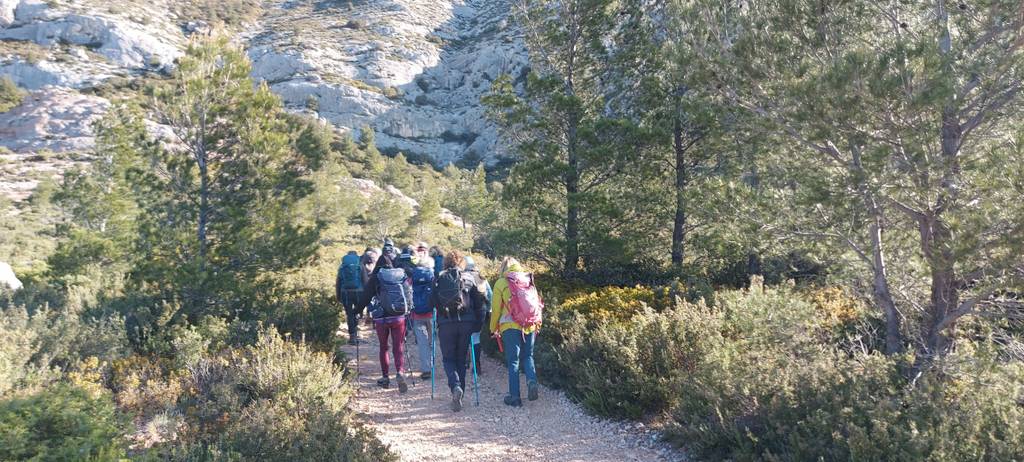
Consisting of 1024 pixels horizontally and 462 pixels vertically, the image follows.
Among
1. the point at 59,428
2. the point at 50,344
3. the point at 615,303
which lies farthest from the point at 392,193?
the point at 59,428

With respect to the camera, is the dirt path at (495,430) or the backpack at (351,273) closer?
the dirt path at (495,430)

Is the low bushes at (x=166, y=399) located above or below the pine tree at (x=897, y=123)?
below

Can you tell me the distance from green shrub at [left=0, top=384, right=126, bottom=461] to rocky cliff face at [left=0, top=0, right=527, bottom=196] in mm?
60594

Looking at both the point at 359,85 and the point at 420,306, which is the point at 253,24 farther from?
the point at 420,306

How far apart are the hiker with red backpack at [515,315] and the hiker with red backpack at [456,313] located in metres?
0.24

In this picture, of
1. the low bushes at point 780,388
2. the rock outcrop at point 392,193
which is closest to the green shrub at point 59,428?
the low bushes at point 780,388

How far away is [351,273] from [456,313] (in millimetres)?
3297

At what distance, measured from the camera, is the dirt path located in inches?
186

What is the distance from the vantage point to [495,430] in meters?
5.30

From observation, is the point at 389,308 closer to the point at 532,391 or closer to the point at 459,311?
the point at 459,311

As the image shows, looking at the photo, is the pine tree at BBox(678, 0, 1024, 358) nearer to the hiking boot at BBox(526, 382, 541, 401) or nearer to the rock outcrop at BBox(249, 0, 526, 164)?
the hiking boot at BBox(526, 382, 541, 401)

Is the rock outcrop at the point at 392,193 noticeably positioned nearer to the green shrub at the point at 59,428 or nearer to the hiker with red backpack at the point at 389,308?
the hiker with red backpack at the point at 389,308

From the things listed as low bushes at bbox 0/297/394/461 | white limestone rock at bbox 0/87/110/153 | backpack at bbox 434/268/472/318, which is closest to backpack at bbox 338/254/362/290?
low bushes at bbox 0/297/394/461

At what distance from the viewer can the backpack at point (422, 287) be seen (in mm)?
6363
